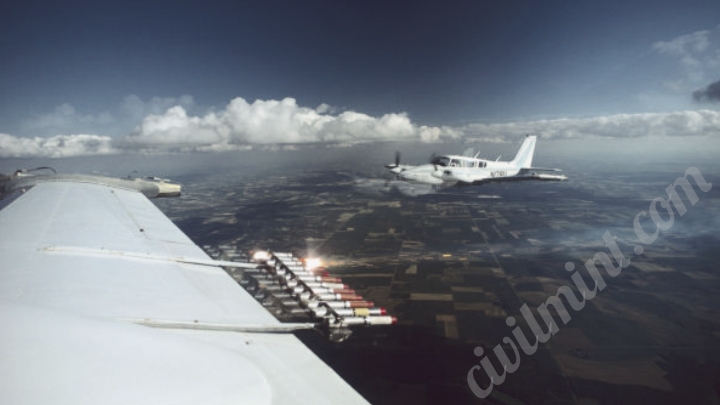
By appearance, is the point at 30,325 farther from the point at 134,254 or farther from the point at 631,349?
the point at 631,349

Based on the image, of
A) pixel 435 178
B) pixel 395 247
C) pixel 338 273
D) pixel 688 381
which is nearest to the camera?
pixel 688 381

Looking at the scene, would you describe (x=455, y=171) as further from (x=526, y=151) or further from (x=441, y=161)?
(x=526, y=151)

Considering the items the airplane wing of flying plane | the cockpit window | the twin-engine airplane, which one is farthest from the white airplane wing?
the airplane wing of flying plane

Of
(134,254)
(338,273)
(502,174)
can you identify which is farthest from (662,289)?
(134,254)

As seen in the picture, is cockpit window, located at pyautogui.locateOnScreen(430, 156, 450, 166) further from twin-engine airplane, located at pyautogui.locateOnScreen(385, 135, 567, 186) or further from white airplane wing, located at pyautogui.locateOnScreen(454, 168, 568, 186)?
white airplane wing, located at pyautogui.locateOnScreen(454, 168, 568, 186)

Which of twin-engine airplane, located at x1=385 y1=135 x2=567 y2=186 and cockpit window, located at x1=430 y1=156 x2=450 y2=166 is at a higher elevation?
cockpit window, located at x1=430 y1=156 x2=450 y2=166

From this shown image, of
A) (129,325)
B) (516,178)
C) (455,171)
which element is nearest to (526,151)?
(516,178)
